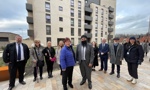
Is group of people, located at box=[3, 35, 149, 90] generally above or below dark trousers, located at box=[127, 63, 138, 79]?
above

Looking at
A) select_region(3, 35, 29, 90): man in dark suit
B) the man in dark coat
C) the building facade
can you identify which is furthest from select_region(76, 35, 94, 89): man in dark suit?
the building facade

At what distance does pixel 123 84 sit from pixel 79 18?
20495mm

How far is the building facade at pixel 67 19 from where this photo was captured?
A: 17.2m

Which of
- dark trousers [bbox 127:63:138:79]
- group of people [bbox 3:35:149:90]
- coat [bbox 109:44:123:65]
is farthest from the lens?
coat [bbox 109:44:123:65]

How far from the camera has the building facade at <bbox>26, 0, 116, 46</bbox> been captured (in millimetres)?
17156

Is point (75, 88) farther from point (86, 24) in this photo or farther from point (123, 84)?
point (86, 24)

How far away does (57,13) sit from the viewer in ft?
62.8

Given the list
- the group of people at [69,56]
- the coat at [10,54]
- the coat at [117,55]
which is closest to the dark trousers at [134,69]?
the group of people at [69,56]

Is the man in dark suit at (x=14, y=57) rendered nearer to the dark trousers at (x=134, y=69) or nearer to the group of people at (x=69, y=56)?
the group of people at (x=69, y=56)

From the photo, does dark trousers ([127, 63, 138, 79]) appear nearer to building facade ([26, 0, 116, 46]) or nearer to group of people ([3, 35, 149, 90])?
group of people ([3, 35, 149, 90])

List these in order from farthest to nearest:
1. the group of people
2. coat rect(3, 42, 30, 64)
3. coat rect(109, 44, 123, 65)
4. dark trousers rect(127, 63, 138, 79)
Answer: coat rect(109, 44, 123, 65) < dark trousers rect(127, 63, 138, 79) < coat rect(3, 42, 30, 64) < the group of people

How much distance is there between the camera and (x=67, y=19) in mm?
20500

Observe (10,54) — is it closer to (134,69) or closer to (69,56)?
(69,56)

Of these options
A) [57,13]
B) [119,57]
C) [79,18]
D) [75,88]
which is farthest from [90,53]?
[79,18]
